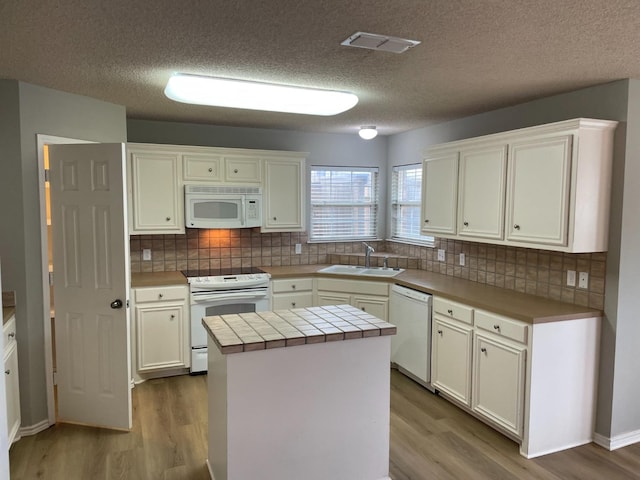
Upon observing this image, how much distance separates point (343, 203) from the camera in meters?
5.49

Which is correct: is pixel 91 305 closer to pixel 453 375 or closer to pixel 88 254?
pixel 88 254

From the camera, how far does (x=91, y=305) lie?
3236 mm

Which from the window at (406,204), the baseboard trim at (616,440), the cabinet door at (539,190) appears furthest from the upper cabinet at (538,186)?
the baseboard trim at (616,440)

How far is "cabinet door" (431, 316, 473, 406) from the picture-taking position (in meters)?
3.46

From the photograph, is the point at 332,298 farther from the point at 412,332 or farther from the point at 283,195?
the point at 283,195

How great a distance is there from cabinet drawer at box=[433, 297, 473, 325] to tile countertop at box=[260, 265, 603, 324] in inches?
A: 1.7

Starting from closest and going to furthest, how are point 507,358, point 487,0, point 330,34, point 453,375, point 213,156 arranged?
point 487,0 < point 330,34 < point 507,358 < point 453,375 < point 213,156

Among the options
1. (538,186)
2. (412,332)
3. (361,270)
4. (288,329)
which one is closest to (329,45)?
(288,329)

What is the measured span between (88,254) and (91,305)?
0.36m

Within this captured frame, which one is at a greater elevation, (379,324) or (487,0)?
(487,0)

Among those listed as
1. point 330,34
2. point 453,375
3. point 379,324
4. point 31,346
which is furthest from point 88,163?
point 453,375

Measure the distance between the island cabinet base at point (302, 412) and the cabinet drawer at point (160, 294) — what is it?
5.62 ft

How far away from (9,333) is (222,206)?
210cm

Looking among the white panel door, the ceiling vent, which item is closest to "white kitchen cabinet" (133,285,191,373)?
the white panel door
